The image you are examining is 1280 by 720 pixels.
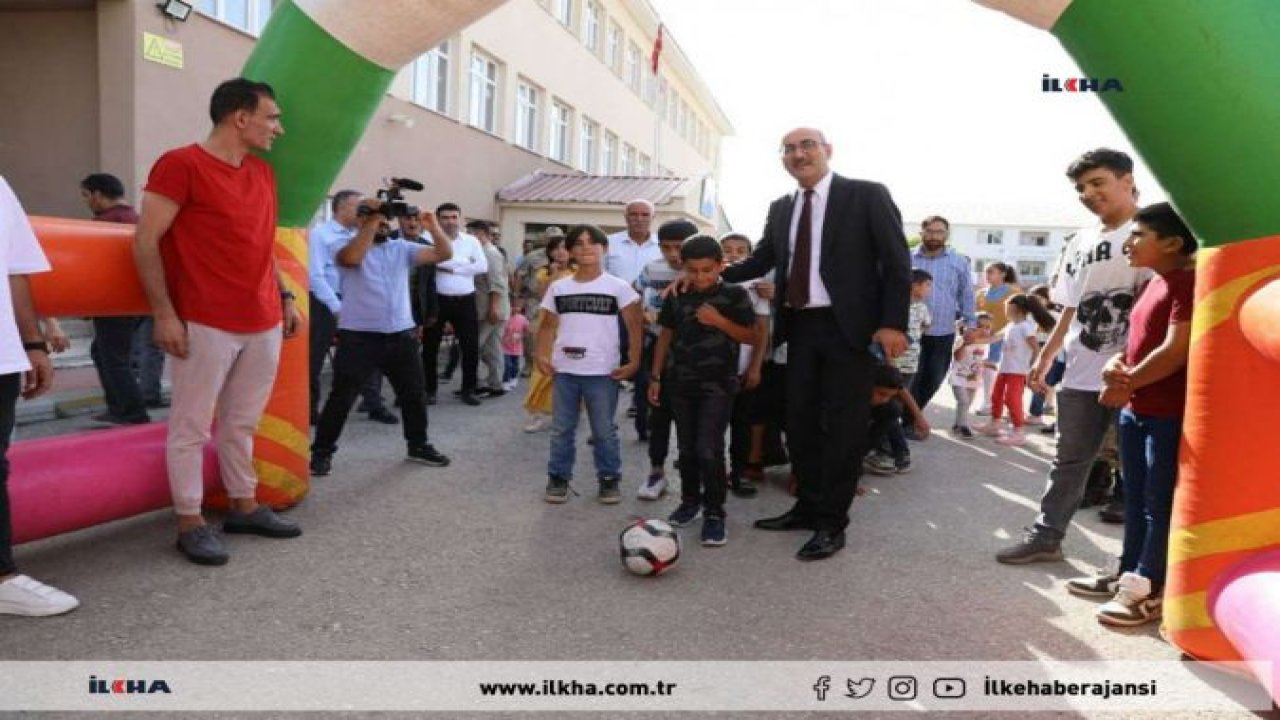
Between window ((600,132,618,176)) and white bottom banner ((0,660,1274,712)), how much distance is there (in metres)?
23.5

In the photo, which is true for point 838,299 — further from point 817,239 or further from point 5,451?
point 5,451

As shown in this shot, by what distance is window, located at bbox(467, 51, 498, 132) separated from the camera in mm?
16703

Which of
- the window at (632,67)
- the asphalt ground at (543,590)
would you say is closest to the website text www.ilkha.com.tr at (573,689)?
the asphalt ground at (543,590)

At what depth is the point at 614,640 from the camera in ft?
10.6

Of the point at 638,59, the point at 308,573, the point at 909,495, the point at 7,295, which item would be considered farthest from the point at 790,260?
the point at 638,59

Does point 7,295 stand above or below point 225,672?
above

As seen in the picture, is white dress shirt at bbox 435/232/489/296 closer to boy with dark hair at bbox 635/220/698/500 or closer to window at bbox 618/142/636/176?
boy with dark hair at bbox 635/220/698/500

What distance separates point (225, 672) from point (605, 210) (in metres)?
15.3

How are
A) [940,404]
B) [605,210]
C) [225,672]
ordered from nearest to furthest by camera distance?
[225,672]
[940,404]
[605,210]

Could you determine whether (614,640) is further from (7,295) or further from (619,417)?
(619,417)

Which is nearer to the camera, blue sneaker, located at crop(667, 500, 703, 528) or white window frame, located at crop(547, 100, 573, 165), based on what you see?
blue sneaker, located at crop(667, 500, 703, 528)

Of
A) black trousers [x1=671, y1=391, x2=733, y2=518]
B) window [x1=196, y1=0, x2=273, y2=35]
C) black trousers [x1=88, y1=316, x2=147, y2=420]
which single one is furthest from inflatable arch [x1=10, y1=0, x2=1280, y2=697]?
window [x1=196, y1=0, x2=273, y2=35]

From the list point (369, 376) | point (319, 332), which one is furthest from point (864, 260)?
point (319, 332)

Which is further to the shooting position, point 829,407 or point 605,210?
point 605,210
